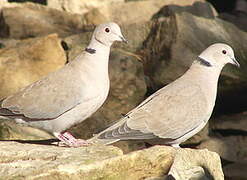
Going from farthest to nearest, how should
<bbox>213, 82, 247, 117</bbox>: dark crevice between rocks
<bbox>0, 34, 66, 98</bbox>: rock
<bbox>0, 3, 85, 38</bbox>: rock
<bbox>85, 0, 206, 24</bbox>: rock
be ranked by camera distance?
1. <bbox>85, 0, 206, 24</bbox>: rock
2. <bbox>0, 3, 85, 38</bbox>: rock
3. <bbox>213, 82, 247, 117</bbox>: dark crevice between rocks
4. <bbox>0, 34, 66, 98</bbox>: rock

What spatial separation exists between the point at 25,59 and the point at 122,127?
141 inches

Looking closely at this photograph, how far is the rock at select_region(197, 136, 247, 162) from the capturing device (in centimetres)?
1042

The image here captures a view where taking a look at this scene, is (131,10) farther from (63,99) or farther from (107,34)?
(63,99)

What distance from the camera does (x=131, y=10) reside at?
1470 cm

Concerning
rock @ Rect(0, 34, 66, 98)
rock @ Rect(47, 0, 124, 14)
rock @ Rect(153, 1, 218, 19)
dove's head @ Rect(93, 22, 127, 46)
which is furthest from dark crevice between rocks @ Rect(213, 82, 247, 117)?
rock @ Rect(47, 0, 124, 14)

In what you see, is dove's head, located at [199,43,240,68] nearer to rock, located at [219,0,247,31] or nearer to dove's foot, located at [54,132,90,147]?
dove's foot, located at [54,132,90,147]

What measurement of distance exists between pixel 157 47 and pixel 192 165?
3.99 meters

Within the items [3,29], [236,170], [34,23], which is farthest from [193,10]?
[236,170]

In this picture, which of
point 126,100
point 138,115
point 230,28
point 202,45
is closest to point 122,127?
point 138,115

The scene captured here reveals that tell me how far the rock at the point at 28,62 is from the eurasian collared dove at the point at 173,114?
2.98 meters

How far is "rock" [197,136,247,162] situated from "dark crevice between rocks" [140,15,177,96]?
1111 millimetres

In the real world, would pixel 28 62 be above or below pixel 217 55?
below

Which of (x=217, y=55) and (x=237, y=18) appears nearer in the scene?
(x=217, y=55)

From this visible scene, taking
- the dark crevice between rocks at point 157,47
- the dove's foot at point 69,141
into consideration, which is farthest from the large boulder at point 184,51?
the dove's foot at point 69,141
